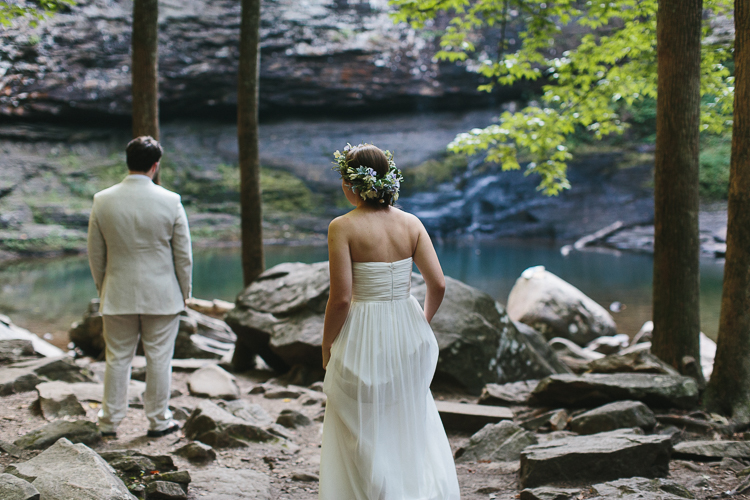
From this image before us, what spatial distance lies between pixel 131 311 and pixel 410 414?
78.2 inches

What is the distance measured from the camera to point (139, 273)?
11.6 ft

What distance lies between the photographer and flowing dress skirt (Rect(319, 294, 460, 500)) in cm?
247

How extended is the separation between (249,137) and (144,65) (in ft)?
5.14

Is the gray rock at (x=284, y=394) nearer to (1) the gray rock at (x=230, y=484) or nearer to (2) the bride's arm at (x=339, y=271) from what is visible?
(1) the gray rock at (x=230, y=484)

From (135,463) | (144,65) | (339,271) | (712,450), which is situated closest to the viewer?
(339,271)

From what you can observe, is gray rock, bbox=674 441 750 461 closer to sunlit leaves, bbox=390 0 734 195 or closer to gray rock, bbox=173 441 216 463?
Answer: gray rock, bbox=173 441 216 463

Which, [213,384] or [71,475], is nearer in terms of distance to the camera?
[71,475]

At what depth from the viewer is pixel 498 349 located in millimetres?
5219

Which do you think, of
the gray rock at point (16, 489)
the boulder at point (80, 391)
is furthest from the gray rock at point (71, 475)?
the boulder at point (80, 391)

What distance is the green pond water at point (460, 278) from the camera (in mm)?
10641

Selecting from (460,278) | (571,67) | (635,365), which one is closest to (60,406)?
(635,365)

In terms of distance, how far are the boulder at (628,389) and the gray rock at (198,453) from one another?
8.05ft

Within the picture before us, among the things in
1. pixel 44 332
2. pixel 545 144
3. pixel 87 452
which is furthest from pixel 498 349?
pixel 44 332

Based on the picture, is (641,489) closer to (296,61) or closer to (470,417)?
(470,417)
